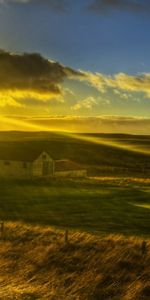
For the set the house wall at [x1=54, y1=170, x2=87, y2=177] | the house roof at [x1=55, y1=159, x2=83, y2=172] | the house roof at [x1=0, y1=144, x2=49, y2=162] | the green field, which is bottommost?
the green field

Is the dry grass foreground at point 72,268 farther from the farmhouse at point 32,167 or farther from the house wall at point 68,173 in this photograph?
the house wall at point 68,173

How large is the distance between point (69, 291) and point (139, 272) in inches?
132

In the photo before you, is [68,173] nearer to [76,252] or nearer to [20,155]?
[20,155]

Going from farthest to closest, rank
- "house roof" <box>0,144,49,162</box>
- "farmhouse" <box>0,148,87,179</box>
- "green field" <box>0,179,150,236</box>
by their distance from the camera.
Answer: "house roof" <box>0,144,49,162</box>
"farmhouse" <box>0,148,87,179</box>
"green field" <box>0,179,150,236</box>

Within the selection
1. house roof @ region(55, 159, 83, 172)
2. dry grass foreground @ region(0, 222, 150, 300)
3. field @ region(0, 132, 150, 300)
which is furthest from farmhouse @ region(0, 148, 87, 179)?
dry grass foreground @ region(0, 222, 150, 300)

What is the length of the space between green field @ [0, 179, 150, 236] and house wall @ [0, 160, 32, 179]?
47.6 ft

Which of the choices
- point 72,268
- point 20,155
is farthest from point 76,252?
point 20,155

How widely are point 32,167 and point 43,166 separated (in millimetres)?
3433

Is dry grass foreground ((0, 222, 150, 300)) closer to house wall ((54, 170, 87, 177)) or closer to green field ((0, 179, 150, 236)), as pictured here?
green field ((0, 179, 150, 236))

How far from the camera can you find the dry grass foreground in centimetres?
1997

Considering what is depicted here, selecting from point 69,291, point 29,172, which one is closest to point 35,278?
point 69,291

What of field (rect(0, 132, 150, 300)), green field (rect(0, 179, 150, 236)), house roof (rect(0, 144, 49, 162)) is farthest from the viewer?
house roof (rect(0, 144, 49, 162))

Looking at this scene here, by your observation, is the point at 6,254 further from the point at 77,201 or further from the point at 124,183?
the point at 124,183

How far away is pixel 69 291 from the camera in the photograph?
66.6ft
